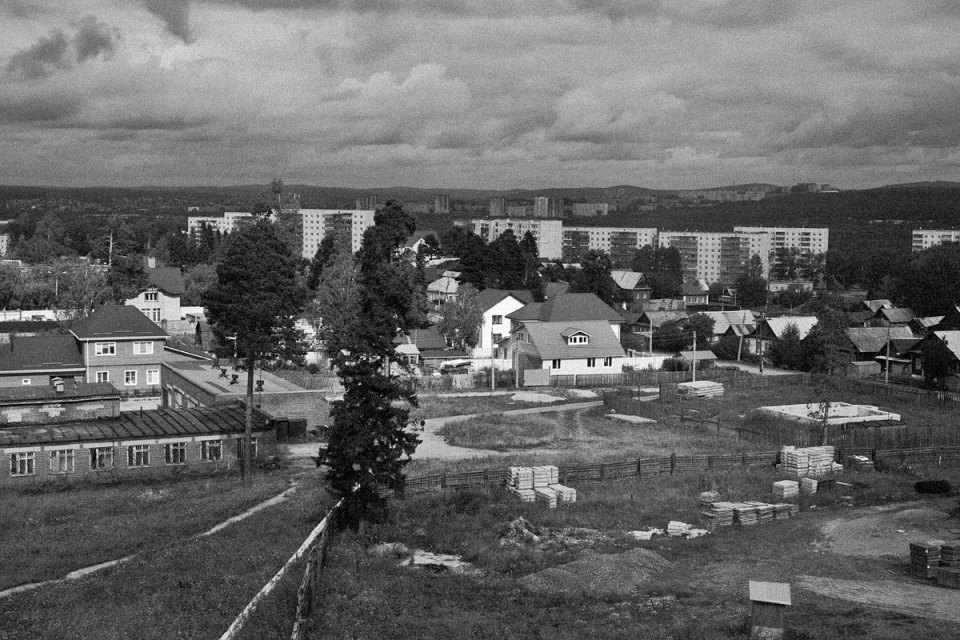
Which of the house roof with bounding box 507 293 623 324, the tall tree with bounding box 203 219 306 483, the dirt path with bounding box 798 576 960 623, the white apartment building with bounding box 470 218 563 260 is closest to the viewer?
the dirt path with bounding box 798 576 960 623

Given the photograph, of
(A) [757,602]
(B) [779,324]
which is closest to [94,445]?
(A) [757,602]

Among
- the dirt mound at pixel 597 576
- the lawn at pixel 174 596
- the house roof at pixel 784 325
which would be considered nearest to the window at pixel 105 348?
the lawn at pixel 174 596

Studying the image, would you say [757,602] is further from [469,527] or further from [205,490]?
[205,490]

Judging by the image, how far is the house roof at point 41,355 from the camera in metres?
52.7

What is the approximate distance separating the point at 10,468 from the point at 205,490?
7.10m

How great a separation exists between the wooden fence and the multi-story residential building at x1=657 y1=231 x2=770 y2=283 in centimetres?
13150

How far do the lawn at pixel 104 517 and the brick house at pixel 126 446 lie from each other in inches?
47.6

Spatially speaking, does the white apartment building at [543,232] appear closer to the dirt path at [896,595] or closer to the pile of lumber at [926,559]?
the pile of lumber at [926,559]

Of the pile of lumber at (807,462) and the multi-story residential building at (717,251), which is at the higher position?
the multi-story residential building at (717,251)

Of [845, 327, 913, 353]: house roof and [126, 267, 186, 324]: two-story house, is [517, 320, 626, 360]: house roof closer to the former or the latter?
[845, 327, 913, 353]: house roof

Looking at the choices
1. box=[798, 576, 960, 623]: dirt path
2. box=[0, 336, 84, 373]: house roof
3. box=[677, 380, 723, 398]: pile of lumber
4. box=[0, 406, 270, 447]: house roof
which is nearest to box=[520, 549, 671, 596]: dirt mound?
box=[798, 576, 960, 623]: dirt path

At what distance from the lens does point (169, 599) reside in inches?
799

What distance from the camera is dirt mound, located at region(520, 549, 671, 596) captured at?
73.2ft

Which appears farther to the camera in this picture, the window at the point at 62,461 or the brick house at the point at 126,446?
the window at the point at 62,461
